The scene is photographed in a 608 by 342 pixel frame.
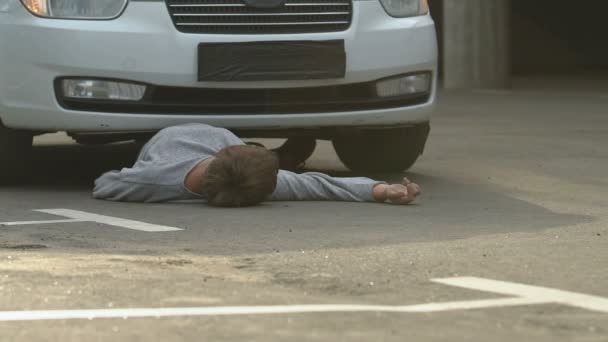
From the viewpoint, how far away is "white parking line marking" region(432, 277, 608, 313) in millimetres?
4695

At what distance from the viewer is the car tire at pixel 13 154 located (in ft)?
28.1

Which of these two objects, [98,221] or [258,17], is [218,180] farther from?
[258,17]

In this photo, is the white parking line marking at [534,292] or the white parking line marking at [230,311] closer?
the white parking line marking at [230,311]

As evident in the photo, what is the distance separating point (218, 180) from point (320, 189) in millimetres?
558

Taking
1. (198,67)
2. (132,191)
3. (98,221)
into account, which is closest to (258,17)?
(198,67)

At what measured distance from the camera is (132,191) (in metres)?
7.85

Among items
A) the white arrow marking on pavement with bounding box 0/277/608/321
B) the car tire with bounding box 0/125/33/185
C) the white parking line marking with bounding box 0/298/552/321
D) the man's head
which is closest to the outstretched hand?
the man's head

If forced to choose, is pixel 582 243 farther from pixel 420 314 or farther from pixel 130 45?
pixel 130 45


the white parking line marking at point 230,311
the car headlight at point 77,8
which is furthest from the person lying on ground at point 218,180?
the white parking line marking at point 230,311

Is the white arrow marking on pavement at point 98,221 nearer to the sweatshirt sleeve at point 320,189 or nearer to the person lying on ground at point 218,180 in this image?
the person lying on ground at point 218,180

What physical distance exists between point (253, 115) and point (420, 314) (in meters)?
4.05

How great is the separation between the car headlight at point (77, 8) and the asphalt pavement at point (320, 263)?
0.90 m

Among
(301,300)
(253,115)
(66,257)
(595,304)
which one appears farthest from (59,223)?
(595,304)

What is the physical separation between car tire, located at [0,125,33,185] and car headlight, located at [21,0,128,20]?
697 mm
